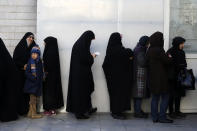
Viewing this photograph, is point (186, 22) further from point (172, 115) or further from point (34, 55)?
point (34, 55)

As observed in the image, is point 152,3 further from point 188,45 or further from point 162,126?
point 162,126

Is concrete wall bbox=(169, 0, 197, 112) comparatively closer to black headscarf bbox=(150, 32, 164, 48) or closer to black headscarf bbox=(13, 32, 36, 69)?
black headscarf bbox=(150, 32, 164, 48)

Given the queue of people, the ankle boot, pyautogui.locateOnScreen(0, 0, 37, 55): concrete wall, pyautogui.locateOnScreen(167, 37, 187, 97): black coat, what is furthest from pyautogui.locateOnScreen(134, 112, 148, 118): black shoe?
pyautogui.locateOnScreen(0, 0, 37, 55): concrete wall

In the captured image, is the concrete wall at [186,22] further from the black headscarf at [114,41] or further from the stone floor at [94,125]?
the black headscarf at [114,41]

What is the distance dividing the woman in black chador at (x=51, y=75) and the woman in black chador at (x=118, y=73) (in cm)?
108

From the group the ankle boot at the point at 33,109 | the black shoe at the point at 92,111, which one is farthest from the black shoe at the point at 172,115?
the ankle boot at the point at 33,109

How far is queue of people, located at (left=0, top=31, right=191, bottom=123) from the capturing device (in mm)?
7422

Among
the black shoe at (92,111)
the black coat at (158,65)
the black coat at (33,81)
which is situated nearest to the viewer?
the black coat at (158,65)

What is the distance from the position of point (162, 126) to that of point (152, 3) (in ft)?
9.15

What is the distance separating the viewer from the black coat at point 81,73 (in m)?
7.55

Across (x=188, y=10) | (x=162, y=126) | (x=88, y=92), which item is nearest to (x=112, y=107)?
(x=88, y=92)

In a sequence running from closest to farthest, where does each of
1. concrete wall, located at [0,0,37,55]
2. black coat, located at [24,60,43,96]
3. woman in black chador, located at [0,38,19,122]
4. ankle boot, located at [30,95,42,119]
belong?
woman in black chador, located at [0,38,19,122] → black coat, located at [24,60,43,96] → ankle boot, located at [30,95,42,119] → concrete wall, located at [0,0,37,55]

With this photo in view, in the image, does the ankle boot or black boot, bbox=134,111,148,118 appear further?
black boot, bbox=134,111,148,118

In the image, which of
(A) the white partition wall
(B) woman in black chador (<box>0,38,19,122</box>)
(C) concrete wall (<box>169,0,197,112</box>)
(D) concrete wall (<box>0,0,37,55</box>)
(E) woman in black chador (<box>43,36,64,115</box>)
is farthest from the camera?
(D) concrete wall (<box>0,0,37,55</box>)
